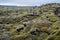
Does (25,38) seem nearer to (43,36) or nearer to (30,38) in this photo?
(30,38)

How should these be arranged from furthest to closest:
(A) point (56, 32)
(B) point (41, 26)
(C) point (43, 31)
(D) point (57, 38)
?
(B) point (41, 26)
(C) point (43, 31)
(A) point (56, 32)
(D) point (57, 38)

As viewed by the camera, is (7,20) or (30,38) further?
(7,20)

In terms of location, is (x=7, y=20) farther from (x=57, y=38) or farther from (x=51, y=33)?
(x=57, y=38)

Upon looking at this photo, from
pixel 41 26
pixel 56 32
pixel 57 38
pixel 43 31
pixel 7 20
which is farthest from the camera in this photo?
pixel 7 20

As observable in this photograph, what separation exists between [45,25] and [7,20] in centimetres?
2715

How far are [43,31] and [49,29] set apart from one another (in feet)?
5.73

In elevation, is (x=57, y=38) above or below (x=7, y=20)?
above

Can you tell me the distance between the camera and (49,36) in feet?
169

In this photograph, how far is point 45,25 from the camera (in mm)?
62188

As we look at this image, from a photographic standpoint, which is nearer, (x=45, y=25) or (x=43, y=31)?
(x=43, y=31)

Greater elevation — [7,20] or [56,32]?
[56,32]

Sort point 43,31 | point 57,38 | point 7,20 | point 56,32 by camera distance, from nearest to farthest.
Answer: point 57,38, point 56,32, point 43,31, point 7,20

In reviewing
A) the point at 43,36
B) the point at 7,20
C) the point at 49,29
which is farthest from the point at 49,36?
the point at 7,20

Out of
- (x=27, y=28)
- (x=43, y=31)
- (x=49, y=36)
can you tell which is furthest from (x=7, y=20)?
(x=49, y=36)
